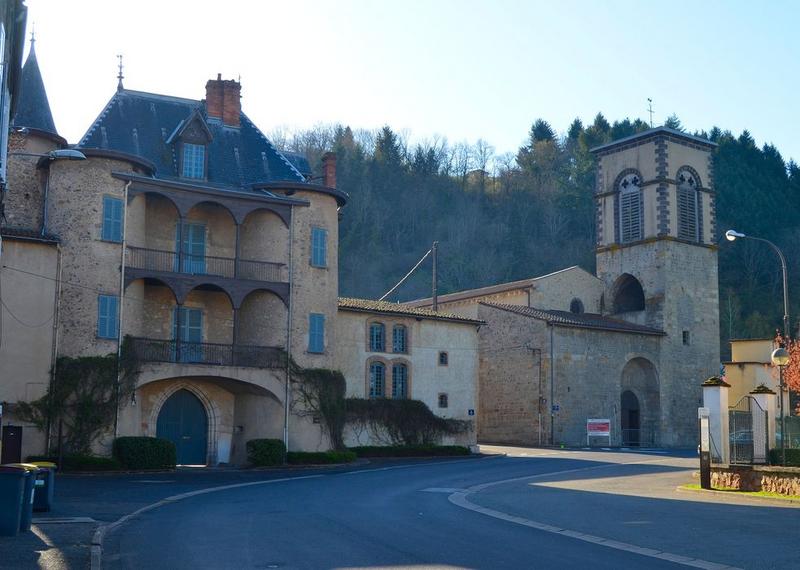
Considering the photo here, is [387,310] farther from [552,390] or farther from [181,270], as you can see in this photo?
[552,390]

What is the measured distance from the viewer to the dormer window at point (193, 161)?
37281mm

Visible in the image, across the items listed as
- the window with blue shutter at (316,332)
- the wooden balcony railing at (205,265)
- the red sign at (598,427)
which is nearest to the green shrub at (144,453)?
the wooden balcony railing at (205,265)

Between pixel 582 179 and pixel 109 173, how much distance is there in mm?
59647

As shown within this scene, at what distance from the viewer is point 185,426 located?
36375 millimetres

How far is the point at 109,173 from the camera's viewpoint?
110 ft

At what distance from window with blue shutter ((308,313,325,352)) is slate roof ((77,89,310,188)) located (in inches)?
212

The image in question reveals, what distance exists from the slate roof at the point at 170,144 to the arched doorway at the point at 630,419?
2298cm

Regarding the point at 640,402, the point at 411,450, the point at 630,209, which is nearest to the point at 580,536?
the point at 411,450

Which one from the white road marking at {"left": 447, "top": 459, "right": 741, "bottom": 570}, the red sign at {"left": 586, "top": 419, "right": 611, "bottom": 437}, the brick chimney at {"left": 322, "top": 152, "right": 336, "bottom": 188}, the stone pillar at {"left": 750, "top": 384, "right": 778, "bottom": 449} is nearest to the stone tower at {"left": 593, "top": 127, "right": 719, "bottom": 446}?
the red sign at {"left": 586, "top": 419, "right": 611, "bottom": 437}

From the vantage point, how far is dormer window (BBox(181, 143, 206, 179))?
1468 inches

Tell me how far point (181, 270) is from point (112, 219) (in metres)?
3.36

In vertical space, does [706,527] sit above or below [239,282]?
below

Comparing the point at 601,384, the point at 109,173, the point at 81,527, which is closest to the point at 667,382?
the point at 601,384

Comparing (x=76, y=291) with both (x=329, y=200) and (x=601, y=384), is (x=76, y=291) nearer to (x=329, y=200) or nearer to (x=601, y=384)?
(x=329, y=200)
